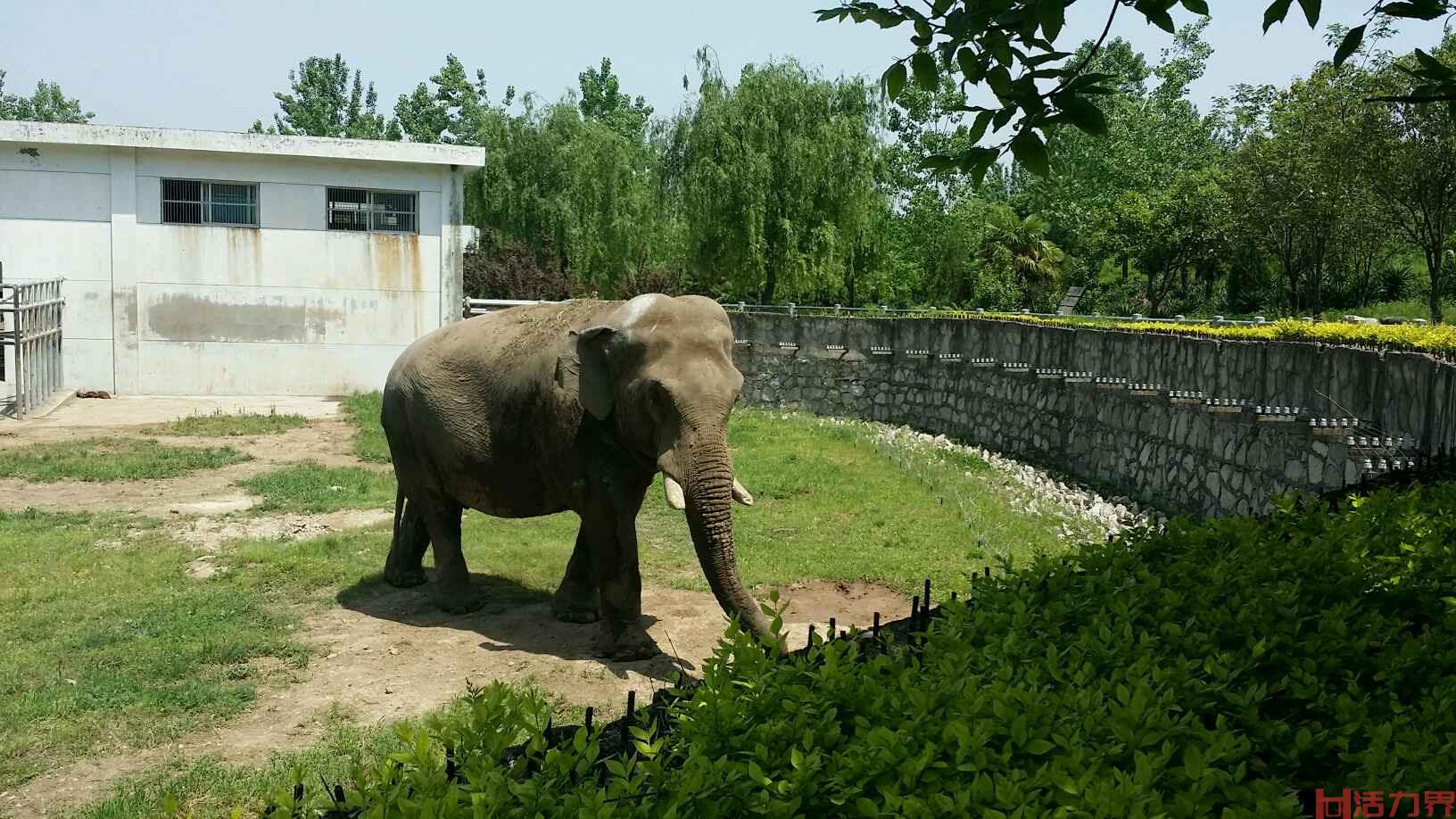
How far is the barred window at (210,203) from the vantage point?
81.5 feet

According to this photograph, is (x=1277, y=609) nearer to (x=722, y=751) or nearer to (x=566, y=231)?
(x=722, y=751)

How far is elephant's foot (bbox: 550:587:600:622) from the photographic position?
908cm

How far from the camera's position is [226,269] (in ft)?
81.9

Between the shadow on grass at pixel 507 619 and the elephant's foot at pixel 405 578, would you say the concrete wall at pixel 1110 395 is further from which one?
the elephant's foot at pixel 405 578

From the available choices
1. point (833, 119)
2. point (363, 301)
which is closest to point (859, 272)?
point (833, 119)

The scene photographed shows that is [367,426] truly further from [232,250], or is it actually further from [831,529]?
[831,529]

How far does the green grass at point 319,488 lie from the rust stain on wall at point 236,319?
1008cm

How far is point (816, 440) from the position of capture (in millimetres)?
19578

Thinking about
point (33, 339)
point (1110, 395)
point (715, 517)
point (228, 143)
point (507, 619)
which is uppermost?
point (228, 143)

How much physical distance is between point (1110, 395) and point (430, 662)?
1128 cm

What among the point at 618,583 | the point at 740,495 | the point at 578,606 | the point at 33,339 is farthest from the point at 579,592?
the point at 33,339

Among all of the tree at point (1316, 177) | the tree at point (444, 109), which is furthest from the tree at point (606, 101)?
the tree at point (1316, 177)

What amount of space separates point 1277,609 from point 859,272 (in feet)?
117

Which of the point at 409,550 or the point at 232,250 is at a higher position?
the point at 232,250
